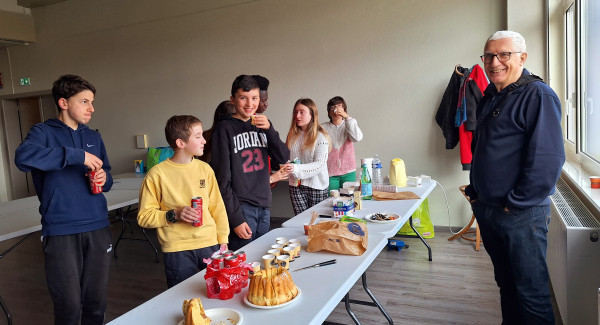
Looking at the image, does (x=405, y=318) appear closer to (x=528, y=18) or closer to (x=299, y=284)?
(x=299, y=284)

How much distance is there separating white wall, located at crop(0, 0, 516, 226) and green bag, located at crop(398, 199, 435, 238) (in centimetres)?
32

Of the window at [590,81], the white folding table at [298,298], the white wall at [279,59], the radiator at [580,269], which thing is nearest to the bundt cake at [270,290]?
the white folding table at [298,298]

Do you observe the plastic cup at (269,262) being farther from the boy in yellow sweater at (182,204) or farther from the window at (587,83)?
the window at (587,83)

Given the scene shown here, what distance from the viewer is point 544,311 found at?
191cm

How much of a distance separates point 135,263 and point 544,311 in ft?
11.7

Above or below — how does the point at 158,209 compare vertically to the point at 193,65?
below

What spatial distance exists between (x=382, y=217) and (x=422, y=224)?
2299 mm

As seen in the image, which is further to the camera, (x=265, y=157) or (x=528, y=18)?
(x=528, y=18)

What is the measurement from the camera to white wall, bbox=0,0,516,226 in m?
4.52

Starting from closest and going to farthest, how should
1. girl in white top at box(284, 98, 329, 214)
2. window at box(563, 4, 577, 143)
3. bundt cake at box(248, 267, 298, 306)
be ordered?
bundt cake at box(248, 267, 298, 306)
girl in white top at box(284, 98, 329, 214)
window at box(563, 4, 577, 143)

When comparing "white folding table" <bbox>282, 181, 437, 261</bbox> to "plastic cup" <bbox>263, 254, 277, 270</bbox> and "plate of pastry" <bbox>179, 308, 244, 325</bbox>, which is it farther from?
"plate of pastry" <bbox>179, 308, 244, 325</bbox>

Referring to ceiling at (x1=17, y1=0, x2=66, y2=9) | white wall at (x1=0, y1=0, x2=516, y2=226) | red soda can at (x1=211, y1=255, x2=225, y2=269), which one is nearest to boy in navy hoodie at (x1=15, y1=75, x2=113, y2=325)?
red soda can at (x1=211, y1=255, x2=225, y2=269)

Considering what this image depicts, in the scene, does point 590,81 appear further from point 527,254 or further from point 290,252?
point 290,252

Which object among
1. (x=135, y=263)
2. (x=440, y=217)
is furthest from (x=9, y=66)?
(x=440, y=217)
